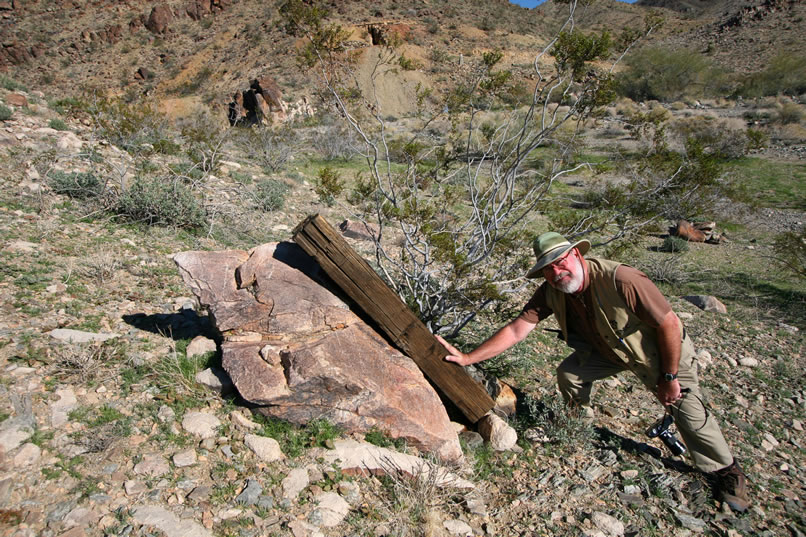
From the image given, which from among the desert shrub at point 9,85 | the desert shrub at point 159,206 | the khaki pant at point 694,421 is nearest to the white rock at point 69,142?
the desert shrub at point 159,206

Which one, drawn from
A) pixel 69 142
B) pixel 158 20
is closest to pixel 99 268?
pixel 69 142

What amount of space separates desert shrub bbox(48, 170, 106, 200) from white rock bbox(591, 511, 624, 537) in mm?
6176

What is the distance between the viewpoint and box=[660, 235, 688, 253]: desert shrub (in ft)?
24.7

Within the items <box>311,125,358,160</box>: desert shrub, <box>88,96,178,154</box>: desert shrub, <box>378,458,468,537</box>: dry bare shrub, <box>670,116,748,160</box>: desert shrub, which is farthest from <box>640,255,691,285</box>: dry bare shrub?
<box>88,96,178,154</box>: desert shrub

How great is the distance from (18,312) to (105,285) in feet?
2.35

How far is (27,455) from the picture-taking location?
201 centimetres

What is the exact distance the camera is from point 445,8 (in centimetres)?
3744

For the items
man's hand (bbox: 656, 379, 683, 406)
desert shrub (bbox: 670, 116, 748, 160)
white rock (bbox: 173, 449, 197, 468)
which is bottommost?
white rock (bbox: 173, 449, 197, 468)

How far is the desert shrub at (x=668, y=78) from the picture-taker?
84.4ft

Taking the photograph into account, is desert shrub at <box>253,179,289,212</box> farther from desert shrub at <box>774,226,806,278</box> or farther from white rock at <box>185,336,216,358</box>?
desert shrub at <box>774,226,806,278</box>

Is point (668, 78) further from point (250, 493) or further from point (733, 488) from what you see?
point (250, 493)

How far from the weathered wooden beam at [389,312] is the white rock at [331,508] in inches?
36.4

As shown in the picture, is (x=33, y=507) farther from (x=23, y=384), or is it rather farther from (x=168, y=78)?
(x=168, y=78)

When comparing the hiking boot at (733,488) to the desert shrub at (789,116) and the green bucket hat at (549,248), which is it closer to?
the green bucket hat at (549,248)
